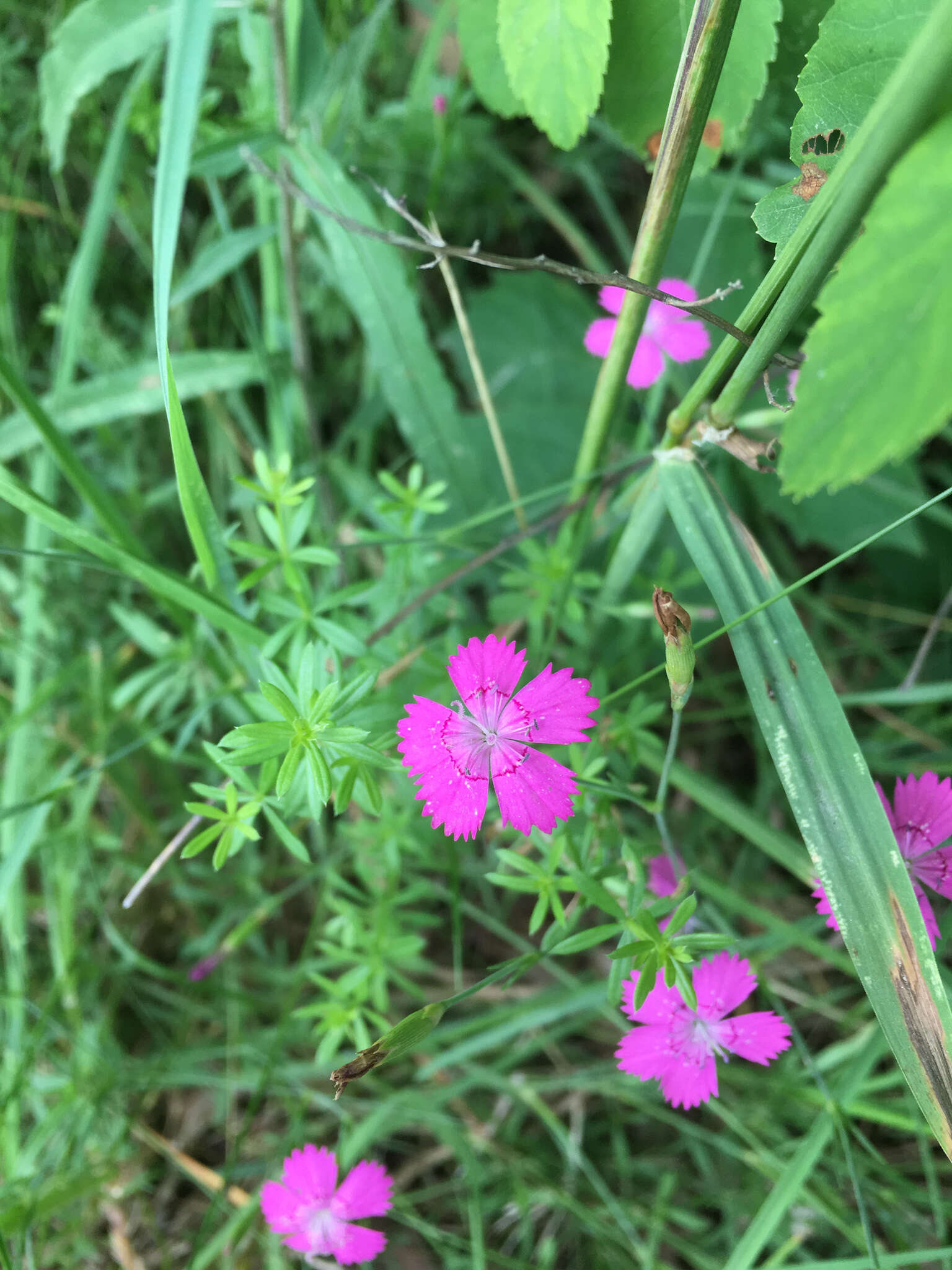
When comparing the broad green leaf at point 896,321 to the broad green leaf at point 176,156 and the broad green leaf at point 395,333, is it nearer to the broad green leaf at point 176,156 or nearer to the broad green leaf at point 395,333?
the broad green leaf at point 176,156

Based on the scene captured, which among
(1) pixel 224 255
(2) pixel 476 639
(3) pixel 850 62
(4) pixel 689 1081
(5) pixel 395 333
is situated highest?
(1) pixel 224 255

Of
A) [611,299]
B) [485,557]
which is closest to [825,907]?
[485,557]

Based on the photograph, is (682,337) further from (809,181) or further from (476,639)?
(476,639)

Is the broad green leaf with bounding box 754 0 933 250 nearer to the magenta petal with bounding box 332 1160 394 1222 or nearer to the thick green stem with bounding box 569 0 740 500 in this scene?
the thick green stem with bounding box 569 0 740 500

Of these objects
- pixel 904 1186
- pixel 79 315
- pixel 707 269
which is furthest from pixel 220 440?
pixel 904 1186

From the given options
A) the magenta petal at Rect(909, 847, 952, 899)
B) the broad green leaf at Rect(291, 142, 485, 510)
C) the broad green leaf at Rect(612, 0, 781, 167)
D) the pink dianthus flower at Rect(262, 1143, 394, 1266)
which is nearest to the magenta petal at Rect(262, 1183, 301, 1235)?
the pink dianthus flower at Rect(262, 1143, 394, 1266)

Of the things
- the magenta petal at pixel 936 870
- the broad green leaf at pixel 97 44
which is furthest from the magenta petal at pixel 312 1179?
the broad green leaf at pixel 97 44

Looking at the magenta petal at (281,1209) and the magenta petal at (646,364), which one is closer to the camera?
the magenta petal at (281,1209)
